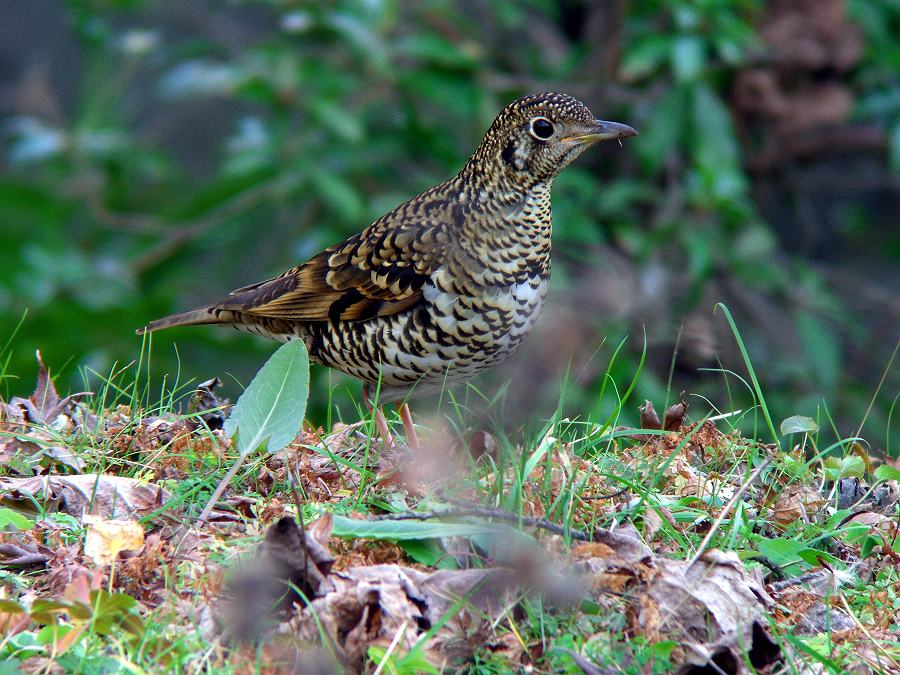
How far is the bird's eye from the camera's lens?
4.12 metres

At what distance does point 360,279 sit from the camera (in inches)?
170

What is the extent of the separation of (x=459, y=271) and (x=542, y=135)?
1.90ft

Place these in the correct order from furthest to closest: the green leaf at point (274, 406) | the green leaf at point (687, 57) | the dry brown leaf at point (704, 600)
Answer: the green leaf at point (687, 57) → the green leaf at point (274, 406) → the dry brown leaf at point (704, 600)

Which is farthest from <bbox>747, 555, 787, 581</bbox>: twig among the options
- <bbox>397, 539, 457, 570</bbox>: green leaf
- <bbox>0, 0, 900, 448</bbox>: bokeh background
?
<bbox>0, 0, 900, 448</bbox>: bokeh background

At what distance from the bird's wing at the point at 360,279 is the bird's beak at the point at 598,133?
1.87ft

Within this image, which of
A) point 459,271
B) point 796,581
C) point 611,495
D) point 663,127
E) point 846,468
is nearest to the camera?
point 796,581

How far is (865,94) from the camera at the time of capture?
22.7 feet

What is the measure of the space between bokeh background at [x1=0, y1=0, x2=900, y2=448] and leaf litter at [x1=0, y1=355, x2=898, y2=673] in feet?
6.54

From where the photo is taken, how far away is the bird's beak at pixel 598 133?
4070 millimetres

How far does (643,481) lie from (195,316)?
7.32 ft

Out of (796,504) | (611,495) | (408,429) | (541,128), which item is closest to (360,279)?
(408,429)

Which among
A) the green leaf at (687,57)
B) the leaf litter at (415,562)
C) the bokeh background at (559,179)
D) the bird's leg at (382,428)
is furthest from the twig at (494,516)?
the green leaf at (687,57)

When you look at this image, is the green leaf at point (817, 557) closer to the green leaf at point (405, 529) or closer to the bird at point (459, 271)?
the green leaf at point (405, 529)

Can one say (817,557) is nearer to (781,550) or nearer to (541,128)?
(781,550)
